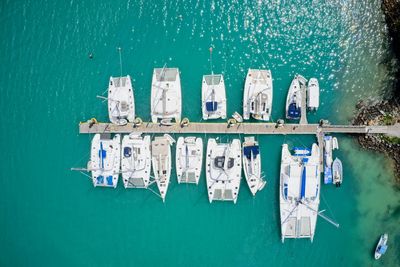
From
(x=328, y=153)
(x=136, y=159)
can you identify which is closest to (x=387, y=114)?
(x=328, y=153)

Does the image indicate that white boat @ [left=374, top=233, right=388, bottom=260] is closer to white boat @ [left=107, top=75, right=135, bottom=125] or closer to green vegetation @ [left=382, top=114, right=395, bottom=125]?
green vegetation @ [left=382, top=114, right=395, bottom=125]

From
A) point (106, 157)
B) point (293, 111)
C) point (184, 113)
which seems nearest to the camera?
point (293, 111)

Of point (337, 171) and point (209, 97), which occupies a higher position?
point (209, 97)

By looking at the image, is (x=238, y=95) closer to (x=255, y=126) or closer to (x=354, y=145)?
(x=255, y=126)

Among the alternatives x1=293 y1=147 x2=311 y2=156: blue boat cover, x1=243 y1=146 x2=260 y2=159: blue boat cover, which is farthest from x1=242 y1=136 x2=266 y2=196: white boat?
x1=293 y1=147 x2=311 y2=156: blue boat cover

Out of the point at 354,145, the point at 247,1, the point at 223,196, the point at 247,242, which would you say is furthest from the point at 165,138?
the point at 354,145

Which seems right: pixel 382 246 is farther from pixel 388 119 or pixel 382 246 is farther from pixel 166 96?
pixel 166 96

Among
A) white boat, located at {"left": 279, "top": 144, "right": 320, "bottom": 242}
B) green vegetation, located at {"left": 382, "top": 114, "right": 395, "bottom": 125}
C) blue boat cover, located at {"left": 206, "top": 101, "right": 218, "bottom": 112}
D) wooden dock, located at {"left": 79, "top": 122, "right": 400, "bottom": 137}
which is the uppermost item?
blue boat cover, located at {"left": 206, "top": 101, "right": 218, "bottom": 112}
